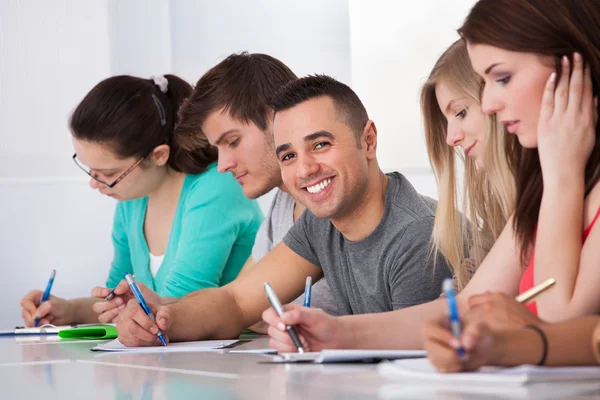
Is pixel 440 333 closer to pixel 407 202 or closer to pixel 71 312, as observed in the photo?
pixel 407 202

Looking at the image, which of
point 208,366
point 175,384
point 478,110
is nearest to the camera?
point 175,384

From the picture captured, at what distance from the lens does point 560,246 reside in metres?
1.21

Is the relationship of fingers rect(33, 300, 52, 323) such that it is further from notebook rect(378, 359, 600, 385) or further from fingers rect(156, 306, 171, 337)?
notebook rect(378, 359, 600, 385)

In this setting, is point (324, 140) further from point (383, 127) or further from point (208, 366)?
point (383, 127)

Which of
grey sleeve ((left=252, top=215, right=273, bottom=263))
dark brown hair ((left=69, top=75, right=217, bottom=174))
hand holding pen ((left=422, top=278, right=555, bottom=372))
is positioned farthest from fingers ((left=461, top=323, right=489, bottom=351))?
dark brown hair ((left=69, top=75, right=217, bottom=174))

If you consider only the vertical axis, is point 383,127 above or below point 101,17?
below

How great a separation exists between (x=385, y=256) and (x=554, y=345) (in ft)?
3.01

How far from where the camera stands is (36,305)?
103 inches

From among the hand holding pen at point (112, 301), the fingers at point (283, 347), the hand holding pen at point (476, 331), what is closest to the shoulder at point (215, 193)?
the hand holding pen at point (112, 301)

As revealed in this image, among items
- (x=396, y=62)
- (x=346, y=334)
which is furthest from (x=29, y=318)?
(x=396, y=62)

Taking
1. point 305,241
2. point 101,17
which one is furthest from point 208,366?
point 101,17

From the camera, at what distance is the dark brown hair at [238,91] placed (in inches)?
98.4

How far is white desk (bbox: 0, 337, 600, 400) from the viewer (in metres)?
0.92

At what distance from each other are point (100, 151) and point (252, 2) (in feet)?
4.21
